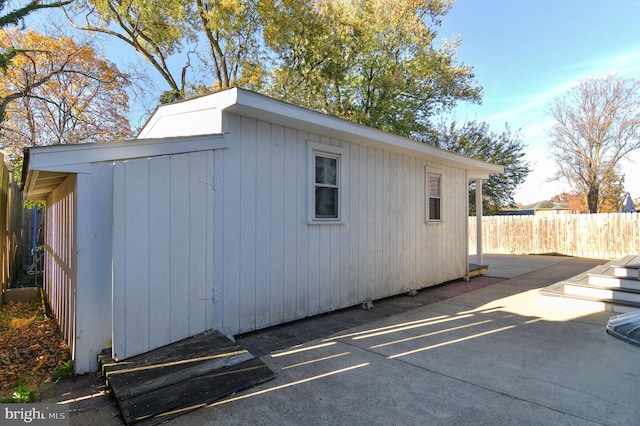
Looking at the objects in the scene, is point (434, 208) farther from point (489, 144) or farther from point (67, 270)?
point (489, 144)

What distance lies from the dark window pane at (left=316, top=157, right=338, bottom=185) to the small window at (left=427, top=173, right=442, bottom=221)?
288 cm

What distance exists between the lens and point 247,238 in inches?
164

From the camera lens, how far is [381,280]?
20.0 ft

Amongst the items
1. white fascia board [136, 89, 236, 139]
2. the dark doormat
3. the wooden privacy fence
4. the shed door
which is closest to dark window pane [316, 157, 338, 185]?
white fascia board [136, 89, 236, 139]

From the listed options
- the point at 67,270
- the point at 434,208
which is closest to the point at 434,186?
the point at 434,208

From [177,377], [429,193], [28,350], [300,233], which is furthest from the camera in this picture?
[429,193]

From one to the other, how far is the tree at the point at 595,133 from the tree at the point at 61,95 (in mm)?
26142

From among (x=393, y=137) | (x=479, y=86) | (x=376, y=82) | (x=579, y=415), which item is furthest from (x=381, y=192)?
(x=479, y=86)

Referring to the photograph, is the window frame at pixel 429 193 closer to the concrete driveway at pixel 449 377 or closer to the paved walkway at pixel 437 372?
the paved walkway at pixel 437 372

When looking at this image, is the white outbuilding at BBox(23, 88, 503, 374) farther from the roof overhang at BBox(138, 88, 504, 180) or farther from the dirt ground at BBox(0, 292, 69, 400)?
the dirt ground at BBox(0, 292, 69, 400)

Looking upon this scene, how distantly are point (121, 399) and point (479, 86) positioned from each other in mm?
18011

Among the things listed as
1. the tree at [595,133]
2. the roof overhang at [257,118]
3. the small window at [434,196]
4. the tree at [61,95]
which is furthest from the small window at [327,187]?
the tree at [595,133]

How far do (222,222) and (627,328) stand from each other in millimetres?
3477

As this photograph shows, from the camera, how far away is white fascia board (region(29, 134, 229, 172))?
116 inches
